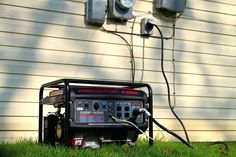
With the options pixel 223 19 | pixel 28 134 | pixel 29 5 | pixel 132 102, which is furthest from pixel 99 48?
pixel 223 19

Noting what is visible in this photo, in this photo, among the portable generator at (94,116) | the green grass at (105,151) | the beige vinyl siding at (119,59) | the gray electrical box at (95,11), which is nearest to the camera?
the green grass at (105,151)

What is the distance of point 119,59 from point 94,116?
1.63 m

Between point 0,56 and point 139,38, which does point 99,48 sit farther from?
point 0,56

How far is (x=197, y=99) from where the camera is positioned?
5348mm

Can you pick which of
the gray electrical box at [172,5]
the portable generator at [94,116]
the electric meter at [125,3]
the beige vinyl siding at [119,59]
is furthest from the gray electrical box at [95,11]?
the portable generator at [94,116]

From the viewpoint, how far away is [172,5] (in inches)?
202

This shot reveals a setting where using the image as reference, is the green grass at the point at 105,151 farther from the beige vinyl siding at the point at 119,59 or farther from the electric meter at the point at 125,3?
the electric meter at the point at 125,3

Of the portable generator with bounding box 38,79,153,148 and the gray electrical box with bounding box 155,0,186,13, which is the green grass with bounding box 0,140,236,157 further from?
the gray electrical box with bounding box 155,0,186,13

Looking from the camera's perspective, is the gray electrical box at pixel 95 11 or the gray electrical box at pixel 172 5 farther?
the gray electrical box at pixel 172 5

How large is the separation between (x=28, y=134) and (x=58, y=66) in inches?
26.6

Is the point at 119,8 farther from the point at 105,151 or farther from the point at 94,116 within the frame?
the point at 105,151

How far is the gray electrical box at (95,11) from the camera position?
4574mm

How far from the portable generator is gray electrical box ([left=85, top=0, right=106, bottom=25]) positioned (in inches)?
48.2

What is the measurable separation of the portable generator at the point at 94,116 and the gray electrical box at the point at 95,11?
1225 mm
